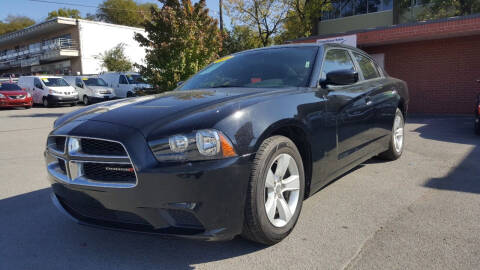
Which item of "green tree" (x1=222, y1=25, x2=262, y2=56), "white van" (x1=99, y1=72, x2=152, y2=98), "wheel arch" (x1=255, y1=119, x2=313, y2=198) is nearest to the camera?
"wheel arch" (x1=255, y1=119, x2=313, y2=198)

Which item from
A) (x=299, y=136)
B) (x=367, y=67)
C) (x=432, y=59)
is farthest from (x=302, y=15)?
(x=299, y=136)

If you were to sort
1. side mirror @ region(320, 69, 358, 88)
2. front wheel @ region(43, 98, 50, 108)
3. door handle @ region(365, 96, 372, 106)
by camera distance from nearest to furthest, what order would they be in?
side mirror @ region(320, 69, 358, 88) → door handle @ region(365, 96, 372, 106) → front wheel @ region(43, 98, 50, 108)

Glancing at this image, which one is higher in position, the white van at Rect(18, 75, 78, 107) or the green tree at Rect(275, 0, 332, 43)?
the green tree at Rect(275, 0, 332, 43)

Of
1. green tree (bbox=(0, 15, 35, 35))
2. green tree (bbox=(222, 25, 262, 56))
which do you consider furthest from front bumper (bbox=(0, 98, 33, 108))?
green tree (bbox=(0, 15, 35, 35))

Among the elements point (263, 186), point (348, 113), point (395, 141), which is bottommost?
point (395, 141)

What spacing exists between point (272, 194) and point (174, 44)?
Result: 10.4m

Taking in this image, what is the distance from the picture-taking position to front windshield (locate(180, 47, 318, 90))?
135 inches

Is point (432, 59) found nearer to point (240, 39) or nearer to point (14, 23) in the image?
point (240, 39)

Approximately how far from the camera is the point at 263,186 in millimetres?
2502

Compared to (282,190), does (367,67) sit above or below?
above

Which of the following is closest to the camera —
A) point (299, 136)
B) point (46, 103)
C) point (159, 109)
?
point (159, 109)

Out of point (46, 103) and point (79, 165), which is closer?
point (79, 165)

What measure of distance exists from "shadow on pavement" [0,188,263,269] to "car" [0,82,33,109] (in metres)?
18.5

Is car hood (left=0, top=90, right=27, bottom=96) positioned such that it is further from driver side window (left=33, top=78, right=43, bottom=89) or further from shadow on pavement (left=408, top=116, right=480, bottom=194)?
shadow on pavement (left=408, top=116, right=480, bottom=194)
